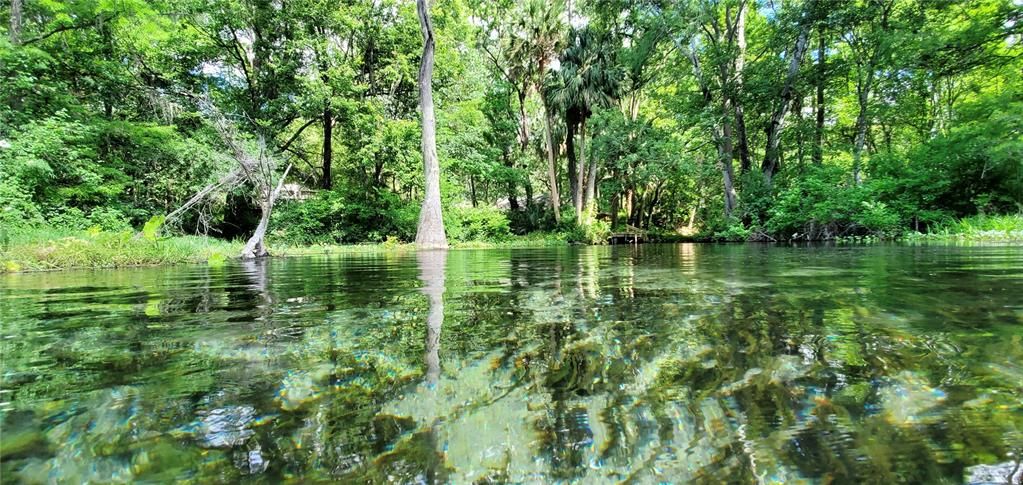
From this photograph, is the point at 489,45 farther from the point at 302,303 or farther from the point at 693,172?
the point at 302,303

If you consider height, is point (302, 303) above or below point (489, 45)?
below

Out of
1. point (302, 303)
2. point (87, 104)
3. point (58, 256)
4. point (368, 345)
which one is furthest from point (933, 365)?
point (87, 104)

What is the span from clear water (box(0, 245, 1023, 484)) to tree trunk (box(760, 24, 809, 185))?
15.5 meters

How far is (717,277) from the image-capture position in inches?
158

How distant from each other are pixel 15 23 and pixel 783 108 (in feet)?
77.2

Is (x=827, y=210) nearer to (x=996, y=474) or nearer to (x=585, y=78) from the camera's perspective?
(x=585, y=78)

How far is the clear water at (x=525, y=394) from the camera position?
868 millimetres

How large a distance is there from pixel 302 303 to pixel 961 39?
15.6 metres

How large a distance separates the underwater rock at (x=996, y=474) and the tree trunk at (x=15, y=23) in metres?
18.7

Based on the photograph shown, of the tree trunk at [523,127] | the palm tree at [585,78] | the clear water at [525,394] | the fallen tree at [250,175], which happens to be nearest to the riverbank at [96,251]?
the fallen tree at [250,175]

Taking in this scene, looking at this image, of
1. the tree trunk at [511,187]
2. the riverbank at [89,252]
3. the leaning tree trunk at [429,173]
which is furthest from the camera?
the tree trunk at [511,187]

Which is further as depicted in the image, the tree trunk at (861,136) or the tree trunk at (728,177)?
the tree trunk at (728,177)

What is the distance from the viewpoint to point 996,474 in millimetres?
789

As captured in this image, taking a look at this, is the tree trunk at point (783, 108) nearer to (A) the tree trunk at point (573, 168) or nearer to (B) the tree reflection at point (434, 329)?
(A) the tree trunk at point (573, 168)
